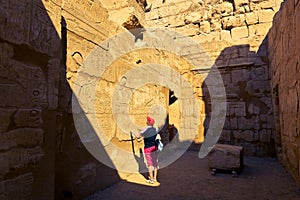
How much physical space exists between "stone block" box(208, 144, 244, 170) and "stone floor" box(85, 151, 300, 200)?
178 mm

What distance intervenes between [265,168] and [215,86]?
3308 mm

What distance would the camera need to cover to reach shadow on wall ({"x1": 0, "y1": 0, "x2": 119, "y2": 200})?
164 cm

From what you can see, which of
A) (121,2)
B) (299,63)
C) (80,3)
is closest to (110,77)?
(80,3)

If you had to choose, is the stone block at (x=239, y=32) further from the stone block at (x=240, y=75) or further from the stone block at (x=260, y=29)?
the stone block at (x=240, y=75)

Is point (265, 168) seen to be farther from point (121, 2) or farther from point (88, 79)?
point (121, 2)

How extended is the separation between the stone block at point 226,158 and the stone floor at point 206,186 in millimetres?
178

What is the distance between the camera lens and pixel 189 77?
25.8 ft

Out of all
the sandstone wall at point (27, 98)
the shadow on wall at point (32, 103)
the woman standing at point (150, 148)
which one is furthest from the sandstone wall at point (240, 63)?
the sandstone wall at point (27, 98)

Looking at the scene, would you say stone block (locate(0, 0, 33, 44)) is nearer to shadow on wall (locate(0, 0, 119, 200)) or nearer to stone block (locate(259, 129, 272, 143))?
shadow on wall (locate(0, 0, 119, 200))

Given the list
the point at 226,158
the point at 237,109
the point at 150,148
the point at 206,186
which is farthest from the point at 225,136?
the point at 150,148

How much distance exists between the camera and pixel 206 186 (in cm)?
351

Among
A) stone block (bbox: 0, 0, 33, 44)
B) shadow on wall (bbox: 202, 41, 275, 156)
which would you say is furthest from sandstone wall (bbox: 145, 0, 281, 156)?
stone block (bbox: 0, 0, 33, 44)

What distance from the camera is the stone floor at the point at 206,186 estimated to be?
300 cm

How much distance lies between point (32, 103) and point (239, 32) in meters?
7.45
